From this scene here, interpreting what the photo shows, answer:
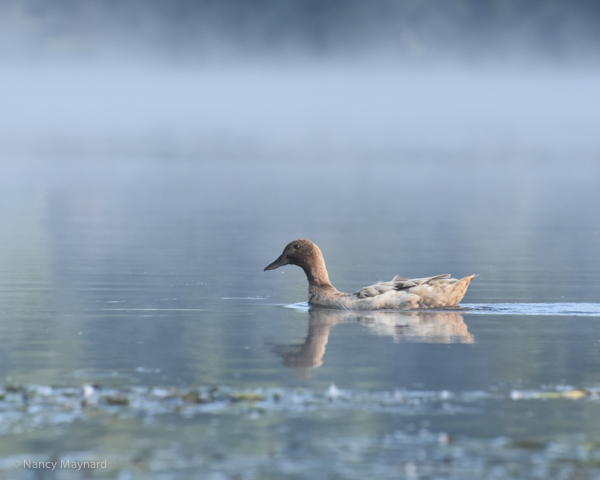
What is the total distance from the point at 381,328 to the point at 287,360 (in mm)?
3019

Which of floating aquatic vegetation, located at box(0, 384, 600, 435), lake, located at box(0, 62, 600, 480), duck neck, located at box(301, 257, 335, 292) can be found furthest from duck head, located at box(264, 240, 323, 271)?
floating aquatic vegetation, located at box(0, 384, 600, 435)

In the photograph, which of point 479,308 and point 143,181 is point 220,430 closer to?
point 479,308

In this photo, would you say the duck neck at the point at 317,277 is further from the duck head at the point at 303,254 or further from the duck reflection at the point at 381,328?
the duck reflection at the point at 381,328

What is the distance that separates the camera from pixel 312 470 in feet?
31.4

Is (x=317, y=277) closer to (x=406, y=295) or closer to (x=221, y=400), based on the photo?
(x=406, y=295)

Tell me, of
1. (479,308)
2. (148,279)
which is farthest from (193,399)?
(148,279)

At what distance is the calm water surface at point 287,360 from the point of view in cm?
1004

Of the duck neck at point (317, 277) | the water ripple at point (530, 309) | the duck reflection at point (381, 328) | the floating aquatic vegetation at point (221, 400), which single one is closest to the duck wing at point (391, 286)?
the duck reflection at point (381, 328)

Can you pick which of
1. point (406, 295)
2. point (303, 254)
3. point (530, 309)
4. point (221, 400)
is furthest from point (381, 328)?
point (221, 400)

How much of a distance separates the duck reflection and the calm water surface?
0.06 m

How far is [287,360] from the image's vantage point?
14125 millimetres

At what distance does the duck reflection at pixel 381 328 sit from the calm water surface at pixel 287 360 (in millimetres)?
56

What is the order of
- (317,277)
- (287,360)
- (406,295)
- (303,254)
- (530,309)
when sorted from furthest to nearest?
(303,254)
(317,277)
(530,309)
(406,295)
(287,360)

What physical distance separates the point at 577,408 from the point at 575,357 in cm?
282
